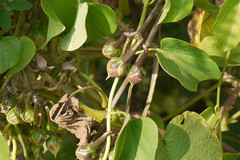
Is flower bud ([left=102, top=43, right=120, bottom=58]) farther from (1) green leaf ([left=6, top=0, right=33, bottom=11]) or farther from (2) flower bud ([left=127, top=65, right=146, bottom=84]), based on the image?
Answer: (1) green leaf ([left=6, top=0, right=33, bottom=11])

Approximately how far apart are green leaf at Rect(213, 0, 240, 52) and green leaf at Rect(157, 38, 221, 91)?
4cm

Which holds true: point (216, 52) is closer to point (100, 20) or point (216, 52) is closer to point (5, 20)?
point (100, 20)

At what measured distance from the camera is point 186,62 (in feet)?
1.87

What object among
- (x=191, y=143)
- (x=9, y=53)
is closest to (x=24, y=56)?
(x=9, y=53)

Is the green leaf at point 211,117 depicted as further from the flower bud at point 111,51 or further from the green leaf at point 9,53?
the green leaf at point 9,53

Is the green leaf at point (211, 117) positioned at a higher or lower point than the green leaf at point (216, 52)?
lower

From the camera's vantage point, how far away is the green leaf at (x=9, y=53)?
1.74 feet

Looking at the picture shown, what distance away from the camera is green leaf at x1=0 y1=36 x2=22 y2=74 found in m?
0.53

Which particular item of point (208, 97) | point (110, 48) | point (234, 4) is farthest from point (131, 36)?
point (208, 97)

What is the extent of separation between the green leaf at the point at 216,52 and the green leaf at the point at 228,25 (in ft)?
0.25

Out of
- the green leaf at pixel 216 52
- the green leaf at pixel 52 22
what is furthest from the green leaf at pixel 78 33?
the green leaf at pixel 216 52

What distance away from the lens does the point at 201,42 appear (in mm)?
691

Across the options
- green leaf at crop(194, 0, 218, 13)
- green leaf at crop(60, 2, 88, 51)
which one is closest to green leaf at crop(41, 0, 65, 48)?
green leaf at crop(60, 2, 88, 51)

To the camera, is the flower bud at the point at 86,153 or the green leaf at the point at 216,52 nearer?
the flower bud at the point at 86,153
